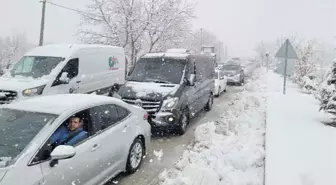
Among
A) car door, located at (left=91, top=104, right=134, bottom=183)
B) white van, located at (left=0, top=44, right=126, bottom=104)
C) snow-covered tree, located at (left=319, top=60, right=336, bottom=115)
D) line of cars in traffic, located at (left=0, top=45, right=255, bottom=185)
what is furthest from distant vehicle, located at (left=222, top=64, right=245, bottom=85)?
car door, located at (left=91, top=104, right=134, bottom=183)

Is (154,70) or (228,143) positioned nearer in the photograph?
(228,143)

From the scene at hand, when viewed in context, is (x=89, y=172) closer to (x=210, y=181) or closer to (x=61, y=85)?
(x=210, y=181)

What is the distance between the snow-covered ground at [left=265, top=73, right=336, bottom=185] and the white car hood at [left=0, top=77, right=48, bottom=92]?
6271mm

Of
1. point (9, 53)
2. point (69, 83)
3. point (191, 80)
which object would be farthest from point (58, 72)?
point (9, 53)

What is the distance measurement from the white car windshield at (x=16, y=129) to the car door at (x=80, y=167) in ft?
1.26

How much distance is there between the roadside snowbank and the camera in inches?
215

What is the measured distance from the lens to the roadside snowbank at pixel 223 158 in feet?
17.9

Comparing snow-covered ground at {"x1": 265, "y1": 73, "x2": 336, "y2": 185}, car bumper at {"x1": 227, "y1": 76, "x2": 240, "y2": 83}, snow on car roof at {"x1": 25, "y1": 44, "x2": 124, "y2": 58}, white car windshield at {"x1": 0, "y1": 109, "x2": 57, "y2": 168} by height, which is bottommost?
snow-covered ground at {"x1": 265, "y1": 73, "x2": 336, "y2": 185}

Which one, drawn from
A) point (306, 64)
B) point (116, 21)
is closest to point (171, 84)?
point (116, 21)

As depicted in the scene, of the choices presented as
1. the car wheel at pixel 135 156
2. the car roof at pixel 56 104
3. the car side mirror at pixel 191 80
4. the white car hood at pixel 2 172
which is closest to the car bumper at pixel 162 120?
the car side mirror at pixel 191 80

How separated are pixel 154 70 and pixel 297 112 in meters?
4.55

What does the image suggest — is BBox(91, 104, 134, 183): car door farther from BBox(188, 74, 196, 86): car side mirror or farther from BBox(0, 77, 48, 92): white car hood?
BBox(0, 77, 48, 92): white car hood

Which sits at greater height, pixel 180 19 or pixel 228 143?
pixel 180 19

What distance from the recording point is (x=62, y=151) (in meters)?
4.02
